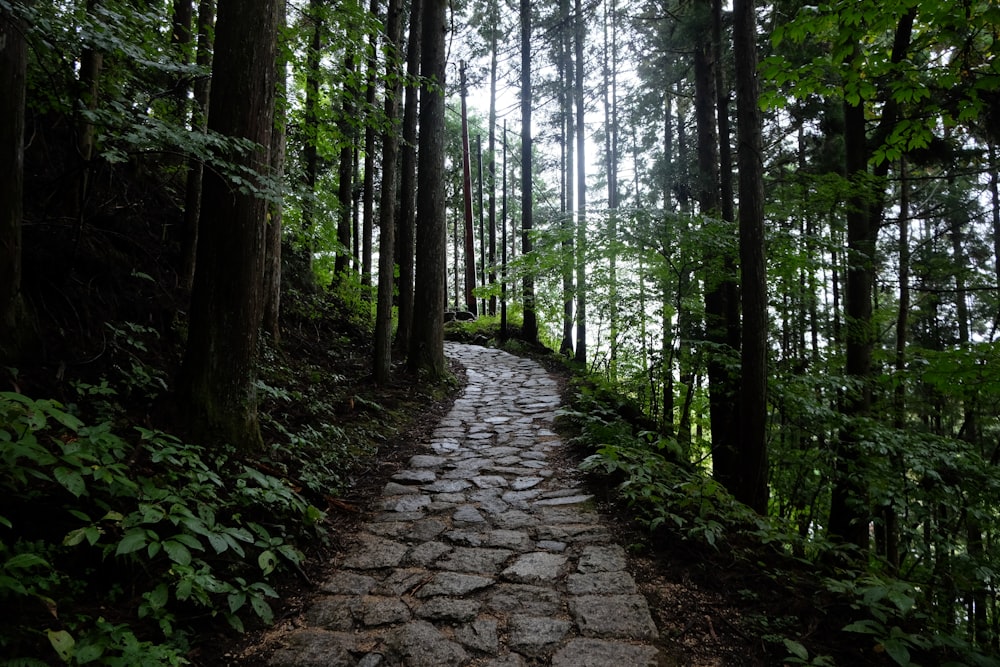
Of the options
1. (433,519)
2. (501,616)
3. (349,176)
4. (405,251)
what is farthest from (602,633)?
(349,176)

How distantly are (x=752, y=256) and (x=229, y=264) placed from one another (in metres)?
4.87

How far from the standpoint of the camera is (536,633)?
2439 mm

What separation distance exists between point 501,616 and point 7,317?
401 centimetres

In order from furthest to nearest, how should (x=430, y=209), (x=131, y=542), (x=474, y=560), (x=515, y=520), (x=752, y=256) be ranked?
(x=430, y=209) < (x=752, y=256) < (x=515, y=520) < (x=474, y=560) < (x=131, y=542)

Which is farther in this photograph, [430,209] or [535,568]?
[430,209]

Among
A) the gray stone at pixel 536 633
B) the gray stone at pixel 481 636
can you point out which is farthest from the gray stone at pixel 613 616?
the gray stone at pixel 481 636

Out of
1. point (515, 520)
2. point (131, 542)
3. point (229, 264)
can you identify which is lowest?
point (515, 520)

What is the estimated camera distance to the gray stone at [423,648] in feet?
7.26

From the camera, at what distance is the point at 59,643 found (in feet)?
5.57

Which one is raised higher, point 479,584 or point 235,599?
point 235,599

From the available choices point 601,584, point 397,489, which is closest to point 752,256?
point 601,584

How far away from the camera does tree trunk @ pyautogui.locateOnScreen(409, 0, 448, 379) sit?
8398 mm

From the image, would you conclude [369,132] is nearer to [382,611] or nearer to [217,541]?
[217,541]

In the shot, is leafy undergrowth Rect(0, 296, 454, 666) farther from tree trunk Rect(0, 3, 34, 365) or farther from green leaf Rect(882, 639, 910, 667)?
green leaf Rect(882, 639, 910, 667)
